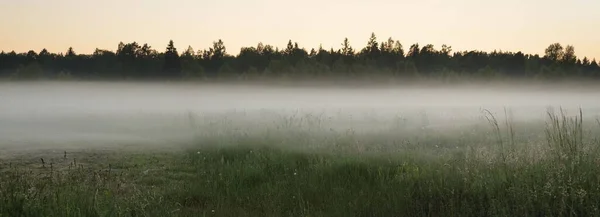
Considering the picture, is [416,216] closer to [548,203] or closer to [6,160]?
[548,203]

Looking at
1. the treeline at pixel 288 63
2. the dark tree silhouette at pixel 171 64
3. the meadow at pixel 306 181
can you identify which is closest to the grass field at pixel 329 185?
the meadow at pixel 306 181

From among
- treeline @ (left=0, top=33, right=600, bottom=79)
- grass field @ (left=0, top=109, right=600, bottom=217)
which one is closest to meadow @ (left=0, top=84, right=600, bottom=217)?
grass field @ (left=0, top=109, right=600, bottom=217)

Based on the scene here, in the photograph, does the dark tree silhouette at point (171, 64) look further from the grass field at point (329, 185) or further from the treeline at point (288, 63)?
the grass field at point (329, 185)

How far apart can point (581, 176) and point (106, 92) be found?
307ft

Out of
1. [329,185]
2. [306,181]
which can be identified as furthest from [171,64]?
[329,185]

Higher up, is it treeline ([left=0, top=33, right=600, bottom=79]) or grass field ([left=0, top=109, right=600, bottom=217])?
treeline ([left=0, top=33, right=600, bottom=79])

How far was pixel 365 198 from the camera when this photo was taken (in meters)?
6.71

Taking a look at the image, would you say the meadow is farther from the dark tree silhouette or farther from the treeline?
the dark tree silhouette

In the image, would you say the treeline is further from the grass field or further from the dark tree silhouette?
the grass field

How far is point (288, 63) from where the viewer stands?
8512 centimetres

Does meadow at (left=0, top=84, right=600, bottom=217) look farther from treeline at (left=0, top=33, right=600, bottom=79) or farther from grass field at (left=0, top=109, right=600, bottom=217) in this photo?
treeline at (left=0, top=33, right=600, bottom=79)

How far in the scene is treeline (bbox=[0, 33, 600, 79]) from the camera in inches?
3300

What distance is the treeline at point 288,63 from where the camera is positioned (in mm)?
83812

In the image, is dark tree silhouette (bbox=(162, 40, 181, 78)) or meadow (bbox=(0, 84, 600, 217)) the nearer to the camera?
meadow (bbox=(0, 84, 600, 217))
